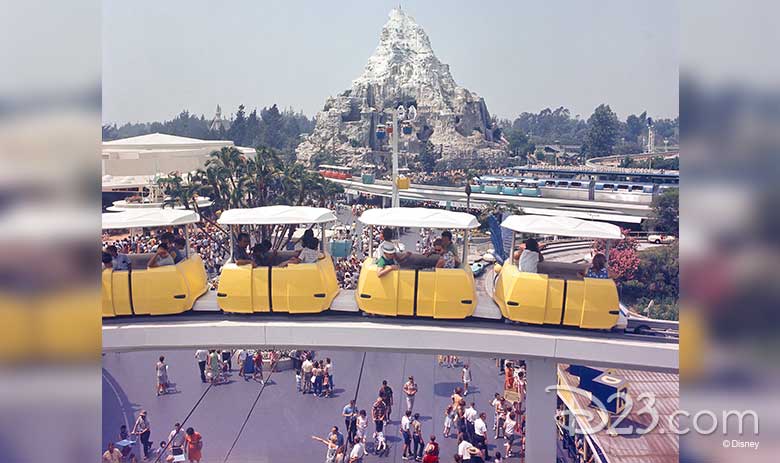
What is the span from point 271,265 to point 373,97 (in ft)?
371

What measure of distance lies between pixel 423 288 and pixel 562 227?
1380mm

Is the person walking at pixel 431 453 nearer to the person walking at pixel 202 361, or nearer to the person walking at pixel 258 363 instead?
the person walking at pixel 258 363

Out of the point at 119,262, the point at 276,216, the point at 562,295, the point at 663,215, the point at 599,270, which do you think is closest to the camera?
the point at 562,295

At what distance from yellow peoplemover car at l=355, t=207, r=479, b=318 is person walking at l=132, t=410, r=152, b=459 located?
3126mm

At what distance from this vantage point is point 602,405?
22.9 ft

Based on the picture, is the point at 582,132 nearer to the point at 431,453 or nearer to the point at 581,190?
the point at 581,190

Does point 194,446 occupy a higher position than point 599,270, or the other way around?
point 599,270

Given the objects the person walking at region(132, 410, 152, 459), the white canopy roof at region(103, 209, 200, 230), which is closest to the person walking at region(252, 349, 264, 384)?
the person walking at region(132, 410, 152, 459)

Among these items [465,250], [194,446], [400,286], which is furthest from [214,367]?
[465,250]

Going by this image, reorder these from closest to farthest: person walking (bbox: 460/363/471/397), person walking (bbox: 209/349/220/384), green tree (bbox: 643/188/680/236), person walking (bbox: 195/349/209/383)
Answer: person walking (bbox: 460/363/471/397)
person walking (bbox: 209/349/220/384)
person walking (bbox: 195/349/209/383)
green tree (bbox: 643/188/680/236)

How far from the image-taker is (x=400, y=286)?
6289 millimetres

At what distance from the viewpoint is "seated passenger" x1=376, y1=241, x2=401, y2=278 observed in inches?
247

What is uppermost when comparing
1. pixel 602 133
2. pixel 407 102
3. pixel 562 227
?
pixel 407 102

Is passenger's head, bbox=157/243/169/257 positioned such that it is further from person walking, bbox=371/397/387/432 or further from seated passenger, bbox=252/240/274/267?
person walking, bbox=371/397/387/432
